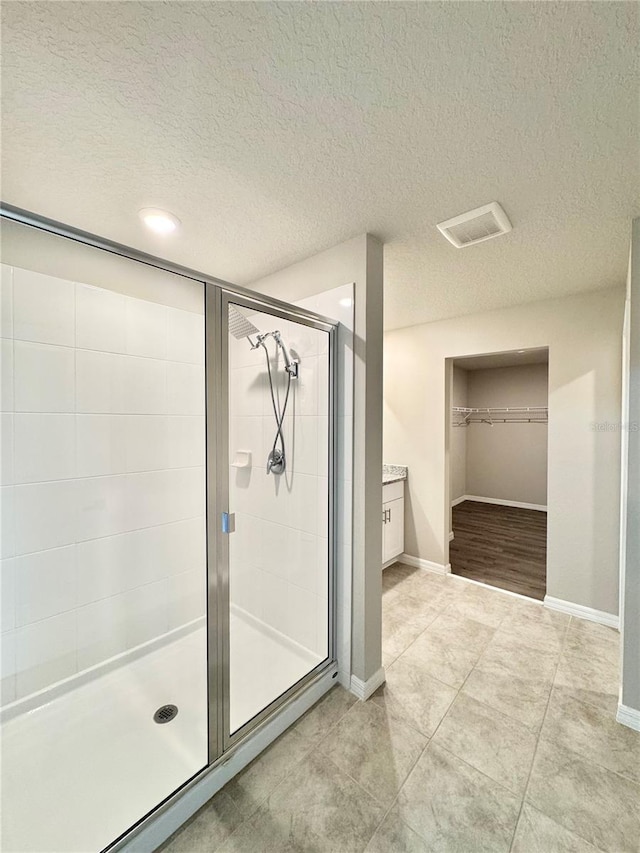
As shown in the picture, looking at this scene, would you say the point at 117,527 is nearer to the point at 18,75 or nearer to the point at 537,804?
the point at 18,75

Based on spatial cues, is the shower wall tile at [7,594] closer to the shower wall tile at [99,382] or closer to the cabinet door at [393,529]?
the shower wall tile at [99,382]

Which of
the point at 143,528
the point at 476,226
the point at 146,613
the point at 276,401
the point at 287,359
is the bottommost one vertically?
the point at 146,613

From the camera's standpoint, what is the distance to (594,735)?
1660 mm

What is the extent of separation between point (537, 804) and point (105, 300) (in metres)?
3.18

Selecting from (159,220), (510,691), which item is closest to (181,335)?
(159,220)

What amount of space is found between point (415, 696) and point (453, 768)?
1.34 feet

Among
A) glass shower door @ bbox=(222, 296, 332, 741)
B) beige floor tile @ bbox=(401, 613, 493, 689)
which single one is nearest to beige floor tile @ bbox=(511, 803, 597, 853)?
beige floor tile @ bbox=(401, 613, 493, 689)

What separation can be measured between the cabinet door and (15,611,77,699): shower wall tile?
98.0 inches

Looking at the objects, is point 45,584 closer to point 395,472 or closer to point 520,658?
point 520,658

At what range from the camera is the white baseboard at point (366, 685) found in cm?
188

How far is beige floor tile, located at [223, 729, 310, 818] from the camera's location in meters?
1.36

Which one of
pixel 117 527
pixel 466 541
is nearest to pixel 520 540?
pixel 466 541

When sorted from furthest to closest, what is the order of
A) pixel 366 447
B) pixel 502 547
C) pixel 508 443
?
pixel 508 443 → pixel 502 547 → pixel 366 447

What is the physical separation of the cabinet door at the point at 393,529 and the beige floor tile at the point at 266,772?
1921 mm
